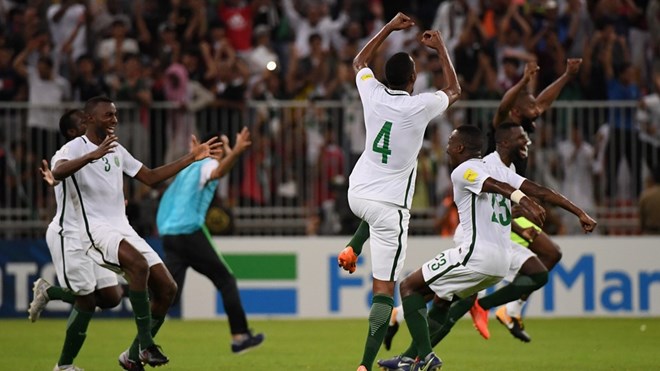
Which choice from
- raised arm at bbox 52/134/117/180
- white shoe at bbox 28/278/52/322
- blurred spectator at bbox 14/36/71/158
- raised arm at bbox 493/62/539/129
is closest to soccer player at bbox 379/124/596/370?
raised arm at bbox 493/62/539/129

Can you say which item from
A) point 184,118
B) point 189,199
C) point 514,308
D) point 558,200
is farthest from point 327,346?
point 184,118

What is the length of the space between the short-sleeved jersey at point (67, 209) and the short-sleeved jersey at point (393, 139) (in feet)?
8.24

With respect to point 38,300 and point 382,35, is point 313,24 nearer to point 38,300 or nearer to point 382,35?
point 38,300

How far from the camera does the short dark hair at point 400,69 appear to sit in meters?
10.6

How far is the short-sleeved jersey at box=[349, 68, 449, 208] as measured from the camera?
10547mm

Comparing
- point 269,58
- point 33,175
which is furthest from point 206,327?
point 269,58

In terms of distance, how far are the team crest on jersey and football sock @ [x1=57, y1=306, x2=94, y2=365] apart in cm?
358

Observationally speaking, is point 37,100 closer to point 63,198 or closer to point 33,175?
point 33,175

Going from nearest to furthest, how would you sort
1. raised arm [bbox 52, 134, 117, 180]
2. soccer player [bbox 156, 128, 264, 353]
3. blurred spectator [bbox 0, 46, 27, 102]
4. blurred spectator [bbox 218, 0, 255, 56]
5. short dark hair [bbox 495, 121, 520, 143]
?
raised arm [bbox 52, 134, 117, 180] → short dark hair [bbox 495, 121, 520, 143] → soccer player [bbox 156, 128, 264, 353] → blurred spectator [bbox 0, 46, 27, 102] → blurred spectator [bbox 218, 0, 255, 56]

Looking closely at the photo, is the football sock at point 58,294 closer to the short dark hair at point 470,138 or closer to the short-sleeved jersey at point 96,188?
the short-sleeved jersey at point 96,188

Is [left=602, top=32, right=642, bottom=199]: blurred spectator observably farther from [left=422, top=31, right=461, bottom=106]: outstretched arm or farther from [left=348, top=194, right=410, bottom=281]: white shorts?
[left=348, top=194, right=410, bottom=281]: white shorts

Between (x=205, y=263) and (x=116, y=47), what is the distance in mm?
7189

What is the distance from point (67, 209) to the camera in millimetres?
11273

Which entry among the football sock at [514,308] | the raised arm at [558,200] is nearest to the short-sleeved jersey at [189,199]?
the football sock at [514,308]
